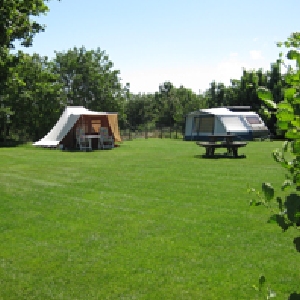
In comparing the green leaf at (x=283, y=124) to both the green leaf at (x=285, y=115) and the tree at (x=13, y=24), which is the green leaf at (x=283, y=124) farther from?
the tree at (x=13, y=24)

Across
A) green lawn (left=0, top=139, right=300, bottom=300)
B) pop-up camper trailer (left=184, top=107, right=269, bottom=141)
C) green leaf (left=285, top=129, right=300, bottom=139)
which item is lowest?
green lawn (left=0, top=139, right=300, bottom=300)

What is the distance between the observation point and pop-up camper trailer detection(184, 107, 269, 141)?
87.7 feet

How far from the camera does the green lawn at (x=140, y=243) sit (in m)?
A: 3.61

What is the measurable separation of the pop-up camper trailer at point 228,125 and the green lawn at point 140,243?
60.9 ft

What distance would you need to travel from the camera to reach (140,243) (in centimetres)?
468

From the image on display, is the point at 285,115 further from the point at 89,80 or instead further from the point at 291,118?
the point at 89,80

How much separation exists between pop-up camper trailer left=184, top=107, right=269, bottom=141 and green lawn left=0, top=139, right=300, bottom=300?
18.6 meters

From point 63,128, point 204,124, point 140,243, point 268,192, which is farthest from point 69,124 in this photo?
point 268,192

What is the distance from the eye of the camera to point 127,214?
5.94m

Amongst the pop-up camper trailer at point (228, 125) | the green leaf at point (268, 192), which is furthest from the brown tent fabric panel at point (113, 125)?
the green leaf at point (268, 192)

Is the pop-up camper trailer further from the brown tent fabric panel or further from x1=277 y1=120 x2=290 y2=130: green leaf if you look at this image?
x1=277 y1=120 x2=290 y2=130: green leaf

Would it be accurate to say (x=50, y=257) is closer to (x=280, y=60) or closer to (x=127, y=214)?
(x=127, y=214)

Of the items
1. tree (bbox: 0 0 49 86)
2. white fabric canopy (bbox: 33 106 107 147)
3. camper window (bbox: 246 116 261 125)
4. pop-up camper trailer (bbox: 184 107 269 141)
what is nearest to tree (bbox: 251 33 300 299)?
tree (bbox: 0 0 49 86)

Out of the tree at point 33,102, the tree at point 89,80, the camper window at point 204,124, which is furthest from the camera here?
the tree at point 89,80
